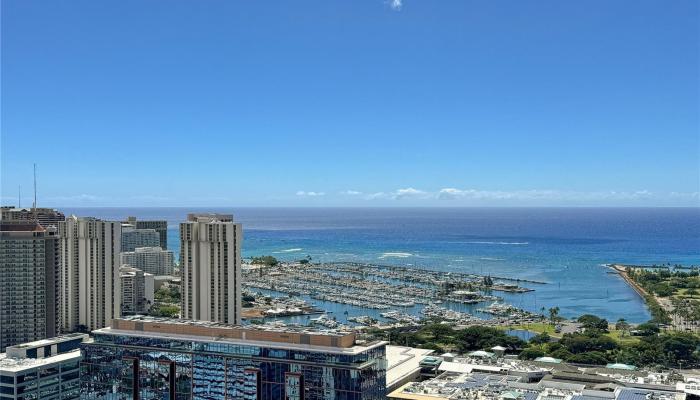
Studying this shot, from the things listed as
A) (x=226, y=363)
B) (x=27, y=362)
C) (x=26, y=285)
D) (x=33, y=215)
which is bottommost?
(x=27, y=362)

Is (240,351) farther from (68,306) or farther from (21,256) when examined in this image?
(68,306)

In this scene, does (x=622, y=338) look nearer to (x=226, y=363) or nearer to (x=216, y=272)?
(x=216, y=272)

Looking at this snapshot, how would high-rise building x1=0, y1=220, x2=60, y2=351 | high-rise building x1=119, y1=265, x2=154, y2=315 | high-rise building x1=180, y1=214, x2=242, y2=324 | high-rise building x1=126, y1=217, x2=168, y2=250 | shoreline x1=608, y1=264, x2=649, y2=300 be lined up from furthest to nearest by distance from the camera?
high-rise building x1=126, y1=217, x2=168, y2=250 < shoreline x1=608, y1=264, x2=649, y2=300 < high-rise building x1=119, y1=265, x2=154, y2=315 < high-rise building x1=180, y1=214, x2=242, y2=324 < high-rise building x1=0, y1=220, x2=60, y2=351

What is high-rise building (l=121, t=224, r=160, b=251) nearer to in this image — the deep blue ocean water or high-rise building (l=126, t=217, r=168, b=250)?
high-rise building (l=126, t=217, r=168, b=250)

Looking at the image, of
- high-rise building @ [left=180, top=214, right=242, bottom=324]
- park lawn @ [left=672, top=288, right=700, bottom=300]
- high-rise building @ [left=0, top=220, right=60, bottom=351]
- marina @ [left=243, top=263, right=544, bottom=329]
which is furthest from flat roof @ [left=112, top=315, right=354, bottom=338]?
park lawn @ [left=672, top=288, right=700, bottom=300]

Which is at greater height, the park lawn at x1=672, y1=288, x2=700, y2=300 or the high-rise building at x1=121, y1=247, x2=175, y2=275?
the high-rise building at x1=121, y1=247, x2=175, y2=275

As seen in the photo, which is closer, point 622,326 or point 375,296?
point 622,326

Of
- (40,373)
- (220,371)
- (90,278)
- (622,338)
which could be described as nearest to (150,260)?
(90,278)
